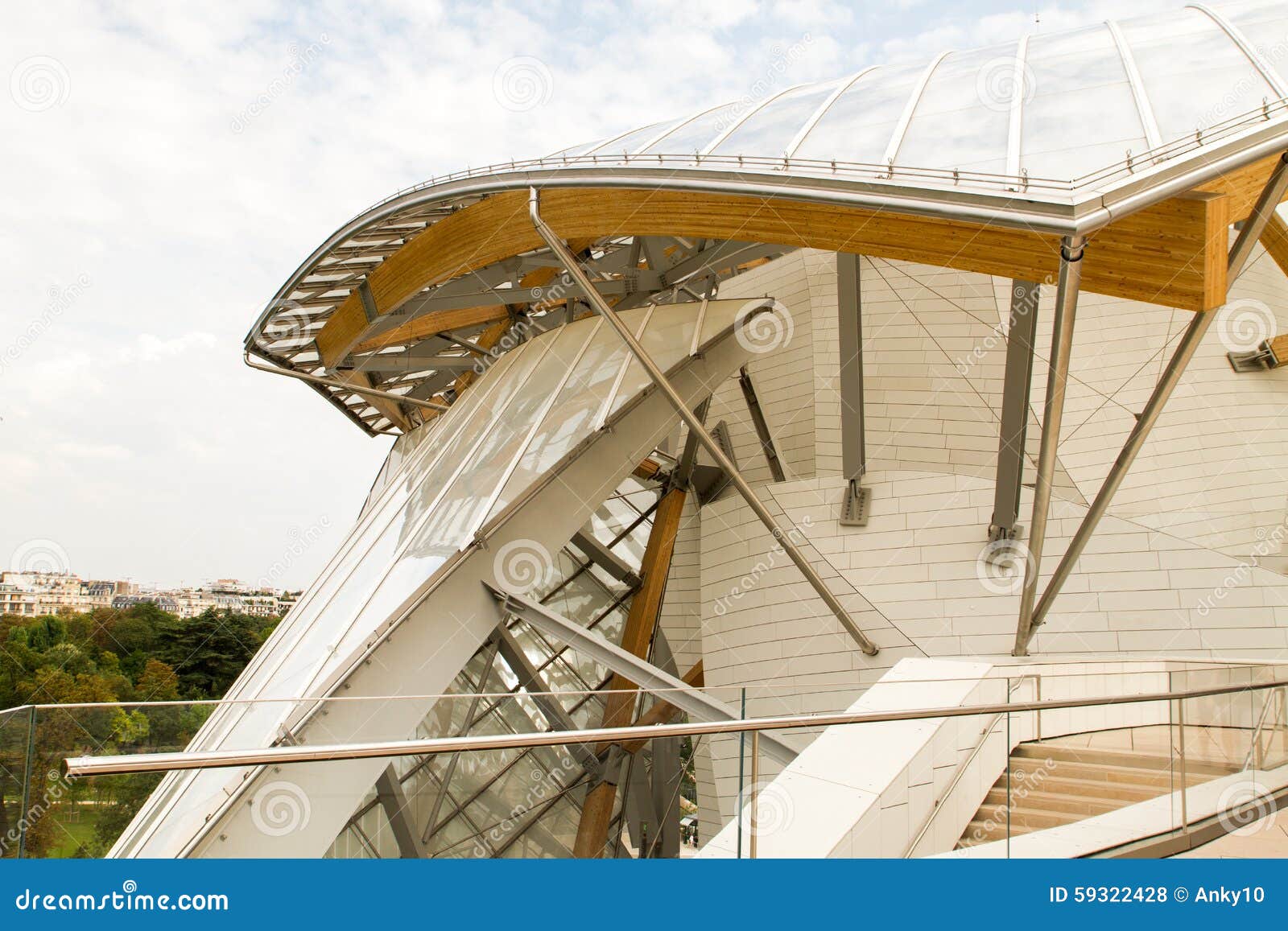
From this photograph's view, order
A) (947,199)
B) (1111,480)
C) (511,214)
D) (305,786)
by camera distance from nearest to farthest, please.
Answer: (947,199) → (305,786) → (1111,480) → (511,214)

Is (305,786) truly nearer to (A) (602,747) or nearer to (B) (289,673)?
(B) (289,673)

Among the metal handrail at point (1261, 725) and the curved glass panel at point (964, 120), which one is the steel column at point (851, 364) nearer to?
the curved glass panel at point (964, 120)

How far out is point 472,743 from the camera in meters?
4.59

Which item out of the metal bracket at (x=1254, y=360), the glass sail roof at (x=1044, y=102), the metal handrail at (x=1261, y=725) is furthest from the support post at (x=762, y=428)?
the metal handrail at (x=1261, y=725)

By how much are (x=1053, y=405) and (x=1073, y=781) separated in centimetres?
521

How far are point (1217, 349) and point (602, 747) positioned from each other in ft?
43.9

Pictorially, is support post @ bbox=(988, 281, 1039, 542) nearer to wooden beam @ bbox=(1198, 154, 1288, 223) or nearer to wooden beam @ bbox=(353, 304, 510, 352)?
wooden beam @ bbox=(1198, 154, 1288, 223)

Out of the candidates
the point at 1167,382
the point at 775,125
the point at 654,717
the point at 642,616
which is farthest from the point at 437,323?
the point at 1167,382

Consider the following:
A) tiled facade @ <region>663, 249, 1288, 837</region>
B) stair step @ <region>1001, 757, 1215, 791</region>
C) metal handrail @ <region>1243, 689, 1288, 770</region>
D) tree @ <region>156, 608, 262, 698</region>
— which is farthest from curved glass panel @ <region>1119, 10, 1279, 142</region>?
tree @ <region>156, 608, 262, 698</region>

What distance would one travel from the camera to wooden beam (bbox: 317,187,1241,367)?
29.7ft

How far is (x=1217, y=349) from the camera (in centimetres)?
1962

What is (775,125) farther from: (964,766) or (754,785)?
(754,785)
